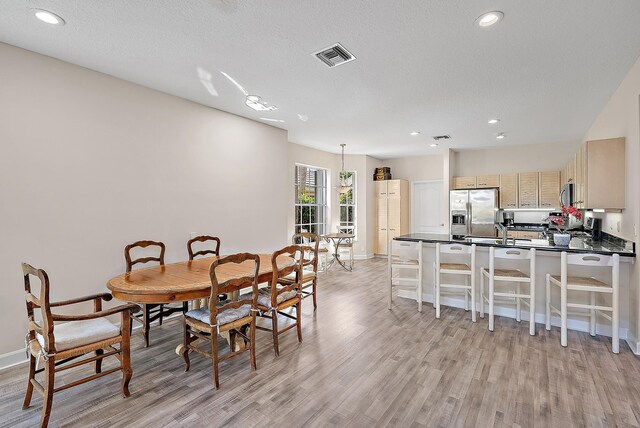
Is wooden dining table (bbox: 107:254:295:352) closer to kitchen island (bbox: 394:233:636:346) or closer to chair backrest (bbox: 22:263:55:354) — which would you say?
chair backrest (bbox: 22:263:55:354)

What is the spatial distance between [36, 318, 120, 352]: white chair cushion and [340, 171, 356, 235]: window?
6021mm

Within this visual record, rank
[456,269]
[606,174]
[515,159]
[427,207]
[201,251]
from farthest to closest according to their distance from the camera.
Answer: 1. [427,207]
2. [515,159]
3. [201,251]
4. [456,269]
5. [606,174]

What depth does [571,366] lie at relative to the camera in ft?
8.34

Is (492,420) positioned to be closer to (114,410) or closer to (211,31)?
(114,410)

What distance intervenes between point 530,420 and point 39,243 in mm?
4089

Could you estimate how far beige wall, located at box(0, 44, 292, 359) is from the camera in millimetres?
2625

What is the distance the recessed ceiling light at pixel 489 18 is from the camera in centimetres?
215

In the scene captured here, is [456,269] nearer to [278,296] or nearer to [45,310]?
[278,296]

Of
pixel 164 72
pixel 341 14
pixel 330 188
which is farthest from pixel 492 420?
pixel 330 188

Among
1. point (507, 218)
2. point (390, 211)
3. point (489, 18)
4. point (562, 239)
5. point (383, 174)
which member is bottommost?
point (562, 239)

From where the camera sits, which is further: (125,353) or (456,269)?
(456,269)

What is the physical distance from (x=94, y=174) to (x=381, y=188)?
20.9 feet

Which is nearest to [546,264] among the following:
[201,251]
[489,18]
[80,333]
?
[489,18]

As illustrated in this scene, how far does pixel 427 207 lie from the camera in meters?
8.05
